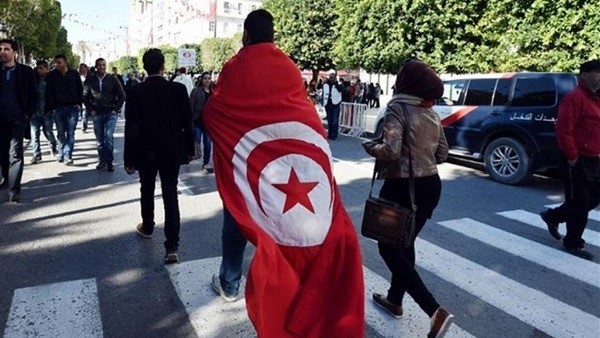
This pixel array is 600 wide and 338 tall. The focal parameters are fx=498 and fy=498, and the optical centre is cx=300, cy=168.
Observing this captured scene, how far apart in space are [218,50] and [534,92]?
5297 cm

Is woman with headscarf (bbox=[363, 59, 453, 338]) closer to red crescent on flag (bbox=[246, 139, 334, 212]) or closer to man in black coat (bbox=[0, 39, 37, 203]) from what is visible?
red crescent on flag (bbox=[246, 139, 334, 212])

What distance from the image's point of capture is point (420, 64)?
317 cm

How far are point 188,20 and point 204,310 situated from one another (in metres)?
85.8

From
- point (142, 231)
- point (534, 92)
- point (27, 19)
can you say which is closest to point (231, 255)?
point (142, 231)

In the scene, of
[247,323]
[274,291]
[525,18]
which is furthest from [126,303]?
[525,18]

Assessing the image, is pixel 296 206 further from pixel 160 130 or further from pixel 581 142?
pixel 581 142

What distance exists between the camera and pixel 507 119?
8.56 metres

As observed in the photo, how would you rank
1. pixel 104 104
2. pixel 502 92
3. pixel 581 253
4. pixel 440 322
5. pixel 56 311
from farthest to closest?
1. pixel 502 92
2. pixel 104 104
3. pixel 581 253
4. pixel 56 311
5. pixel 440 322

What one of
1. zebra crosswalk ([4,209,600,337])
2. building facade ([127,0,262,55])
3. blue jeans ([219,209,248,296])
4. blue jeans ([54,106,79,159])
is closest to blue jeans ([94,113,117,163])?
blue jeans ([54,106,79,159])

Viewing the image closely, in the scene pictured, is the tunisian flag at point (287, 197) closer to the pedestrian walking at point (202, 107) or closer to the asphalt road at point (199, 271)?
the asphalt road at point (199, 271)

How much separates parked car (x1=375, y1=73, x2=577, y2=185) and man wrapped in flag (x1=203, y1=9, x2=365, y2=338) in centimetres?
625

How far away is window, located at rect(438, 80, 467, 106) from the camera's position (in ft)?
31.8

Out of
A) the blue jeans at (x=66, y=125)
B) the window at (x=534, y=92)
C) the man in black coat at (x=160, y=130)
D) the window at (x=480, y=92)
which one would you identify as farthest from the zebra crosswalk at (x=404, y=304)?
the blue jeans at (x=66, y=125)

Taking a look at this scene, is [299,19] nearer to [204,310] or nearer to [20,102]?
[20,102]
